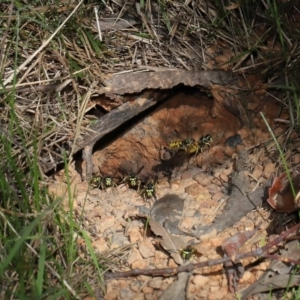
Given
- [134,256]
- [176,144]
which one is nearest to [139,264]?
[134,256]

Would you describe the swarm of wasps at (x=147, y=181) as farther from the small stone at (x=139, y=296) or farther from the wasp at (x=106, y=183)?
the small stone at (x=139, y=296)

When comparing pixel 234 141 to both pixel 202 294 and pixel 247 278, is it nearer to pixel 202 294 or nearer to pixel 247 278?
pixel 247 278

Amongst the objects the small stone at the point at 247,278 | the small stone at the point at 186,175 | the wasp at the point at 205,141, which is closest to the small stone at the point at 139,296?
the small stone at the point at 247,278

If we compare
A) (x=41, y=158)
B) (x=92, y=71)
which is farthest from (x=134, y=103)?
(x=41, y=158)

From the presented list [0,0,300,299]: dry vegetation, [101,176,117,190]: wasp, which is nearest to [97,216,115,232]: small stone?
[0,0,300,299]: dry vegetation

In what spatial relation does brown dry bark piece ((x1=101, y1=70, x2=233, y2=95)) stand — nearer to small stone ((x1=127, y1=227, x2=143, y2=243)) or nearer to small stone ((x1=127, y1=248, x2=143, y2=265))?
small stone ((x1=127, y1=227, x2=143, y2=243))

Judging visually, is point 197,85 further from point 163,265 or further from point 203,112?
point 163,265
